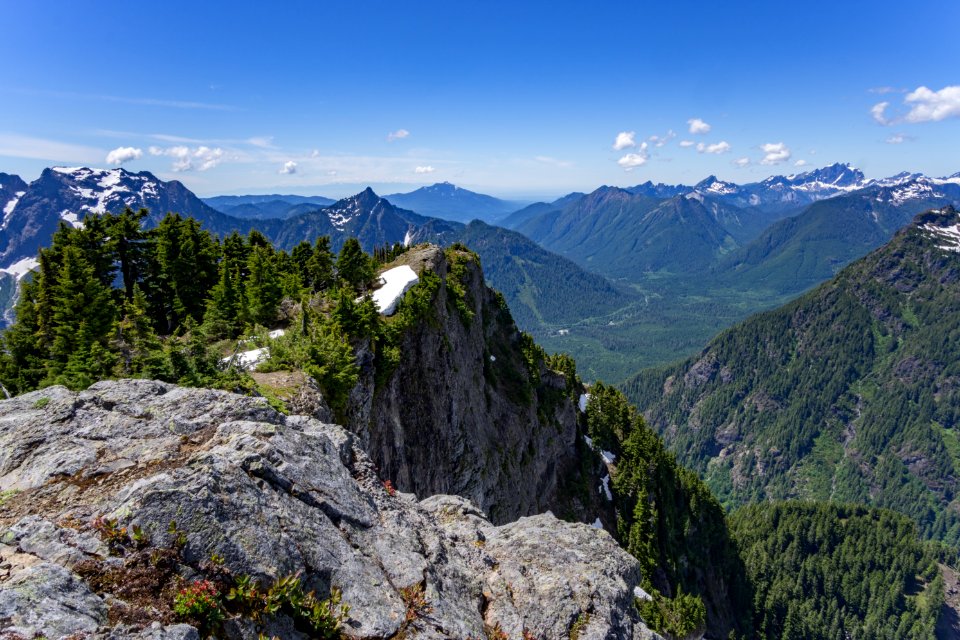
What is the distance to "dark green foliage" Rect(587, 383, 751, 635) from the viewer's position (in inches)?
3095

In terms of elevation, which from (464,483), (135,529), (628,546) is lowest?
(628,546)

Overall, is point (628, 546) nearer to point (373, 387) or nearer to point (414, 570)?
point (373, 387)

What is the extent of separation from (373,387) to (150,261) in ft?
88.7

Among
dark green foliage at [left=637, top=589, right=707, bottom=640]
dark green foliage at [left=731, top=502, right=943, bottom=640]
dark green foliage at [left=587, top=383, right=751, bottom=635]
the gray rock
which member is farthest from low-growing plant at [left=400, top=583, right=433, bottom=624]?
dark green foliage at [left=731, top=502, right=943, bottom=640]

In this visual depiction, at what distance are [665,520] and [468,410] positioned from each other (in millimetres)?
56367

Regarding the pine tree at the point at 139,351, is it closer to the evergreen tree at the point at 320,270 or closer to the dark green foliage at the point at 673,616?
the evergreen tree at the point at 320,270

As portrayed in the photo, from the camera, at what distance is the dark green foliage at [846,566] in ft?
475

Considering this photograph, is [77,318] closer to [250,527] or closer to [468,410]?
[250,527]

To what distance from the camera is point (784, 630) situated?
366 ft

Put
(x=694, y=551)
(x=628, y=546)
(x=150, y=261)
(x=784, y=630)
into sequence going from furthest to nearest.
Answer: (x=784, y=630) → (x=694, y=551) → (x=628, y=546) → (x=150, y=261)

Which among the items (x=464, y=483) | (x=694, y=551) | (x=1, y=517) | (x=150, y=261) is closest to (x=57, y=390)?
(x=1, y=517)

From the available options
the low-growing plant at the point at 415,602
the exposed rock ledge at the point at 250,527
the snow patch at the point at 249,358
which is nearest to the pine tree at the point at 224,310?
the snow patch at the point at 249,358

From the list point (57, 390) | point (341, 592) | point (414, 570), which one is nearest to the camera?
point (341, 592)

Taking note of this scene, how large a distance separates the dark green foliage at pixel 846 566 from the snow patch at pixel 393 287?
139580 mm
